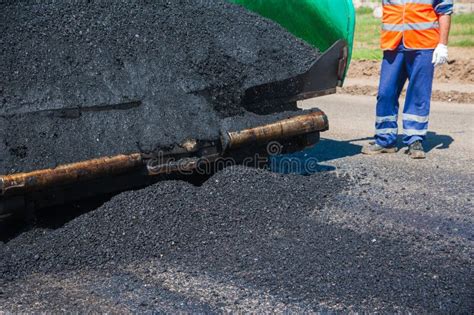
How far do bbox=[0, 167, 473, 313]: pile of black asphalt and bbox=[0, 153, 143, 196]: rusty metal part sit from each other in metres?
0.22

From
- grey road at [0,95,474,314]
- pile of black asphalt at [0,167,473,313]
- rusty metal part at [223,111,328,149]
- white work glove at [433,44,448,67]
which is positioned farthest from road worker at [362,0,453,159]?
pile of black asphalt at [0,167,473,313]

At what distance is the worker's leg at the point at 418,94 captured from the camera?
5.63m

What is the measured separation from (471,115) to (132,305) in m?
5.69

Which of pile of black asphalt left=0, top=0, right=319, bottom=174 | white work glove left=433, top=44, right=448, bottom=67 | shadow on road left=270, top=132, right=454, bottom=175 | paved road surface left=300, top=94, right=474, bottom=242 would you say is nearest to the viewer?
pile of black asphalt left=0, top=0, right=319, bottom=174

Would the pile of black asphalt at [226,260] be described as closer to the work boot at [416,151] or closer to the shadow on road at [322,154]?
the shadow on road at [322,154]

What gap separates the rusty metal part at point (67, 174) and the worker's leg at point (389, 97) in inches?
106

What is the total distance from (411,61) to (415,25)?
301 mm

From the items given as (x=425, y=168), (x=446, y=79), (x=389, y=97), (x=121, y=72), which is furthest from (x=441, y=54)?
(x=446, y=79)

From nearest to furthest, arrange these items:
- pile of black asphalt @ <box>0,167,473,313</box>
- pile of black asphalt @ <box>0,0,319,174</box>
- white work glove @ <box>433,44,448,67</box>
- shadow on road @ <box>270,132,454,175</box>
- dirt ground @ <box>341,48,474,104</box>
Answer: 1. pile of black asphalt @ <box>0,167,473,313</box>
2. pile of black asphalt @ <box>0,0,319,174</box>
3. shadow on road @ <box>270,132,454,175</box>
4. white work glove @ <box>433,44,448,67</box>
5. dirt ground @ <box>341,48,474,104</box>

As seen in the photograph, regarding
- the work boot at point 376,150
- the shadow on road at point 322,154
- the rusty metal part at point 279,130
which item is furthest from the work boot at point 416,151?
the rusty metal part at point 279,130

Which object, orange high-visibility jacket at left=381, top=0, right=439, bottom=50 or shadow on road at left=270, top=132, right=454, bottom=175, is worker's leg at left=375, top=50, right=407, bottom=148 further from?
shadow on road at left=270, top=132, right=454, bottom=175

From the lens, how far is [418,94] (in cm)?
571

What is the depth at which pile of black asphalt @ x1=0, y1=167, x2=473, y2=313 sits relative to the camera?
310cm

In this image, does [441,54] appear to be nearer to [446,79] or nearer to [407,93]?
[407,93]
